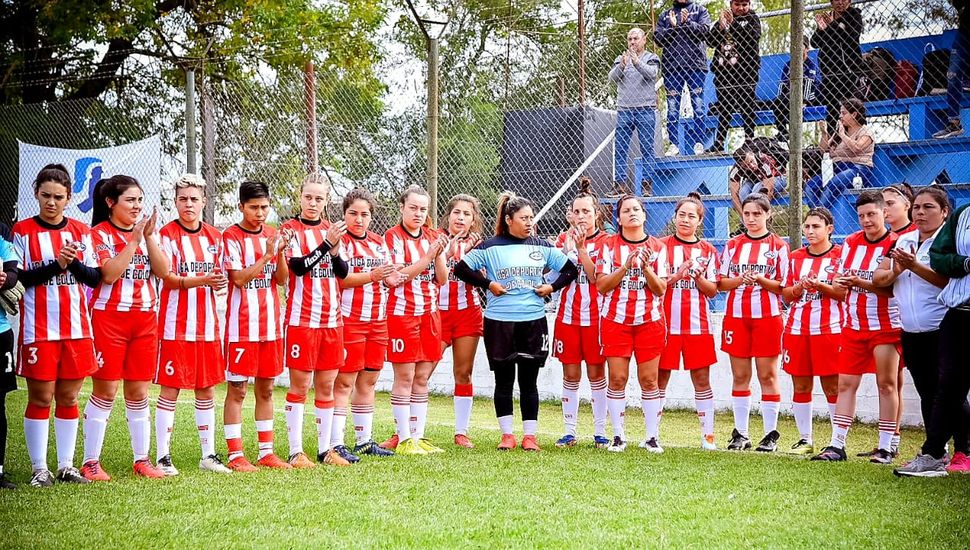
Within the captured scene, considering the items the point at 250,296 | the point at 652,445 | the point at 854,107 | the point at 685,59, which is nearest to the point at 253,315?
the point at 250,296

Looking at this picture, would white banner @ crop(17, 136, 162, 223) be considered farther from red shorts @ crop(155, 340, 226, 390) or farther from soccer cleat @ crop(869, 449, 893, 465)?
soccer cleat @ crop(869, 449, 893, 465)

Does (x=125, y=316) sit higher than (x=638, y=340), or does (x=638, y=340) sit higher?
(x=125, y=316)

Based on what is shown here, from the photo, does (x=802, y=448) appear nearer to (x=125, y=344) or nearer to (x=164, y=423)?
(x=164, y=423)

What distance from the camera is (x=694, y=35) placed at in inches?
422

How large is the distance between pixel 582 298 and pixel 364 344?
1.88 meters

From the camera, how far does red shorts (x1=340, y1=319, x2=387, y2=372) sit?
724cm

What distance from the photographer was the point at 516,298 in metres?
7.68

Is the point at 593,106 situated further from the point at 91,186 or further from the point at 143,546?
the point at 143,546

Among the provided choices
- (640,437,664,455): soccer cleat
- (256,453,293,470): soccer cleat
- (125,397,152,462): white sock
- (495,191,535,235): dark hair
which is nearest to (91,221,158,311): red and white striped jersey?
(125,397,152,462): white sock

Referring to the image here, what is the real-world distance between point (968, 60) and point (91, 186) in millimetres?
9798

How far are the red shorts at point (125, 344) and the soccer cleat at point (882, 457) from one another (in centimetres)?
507

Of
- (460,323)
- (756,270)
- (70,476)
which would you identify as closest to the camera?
(70,476)

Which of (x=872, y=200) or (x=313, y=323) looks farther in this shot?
(x=872, y=200)

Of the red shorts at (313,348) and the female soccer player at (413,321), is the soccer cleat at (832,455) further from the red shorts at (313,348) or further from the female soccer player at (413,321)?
the red shorts at (313,348)
